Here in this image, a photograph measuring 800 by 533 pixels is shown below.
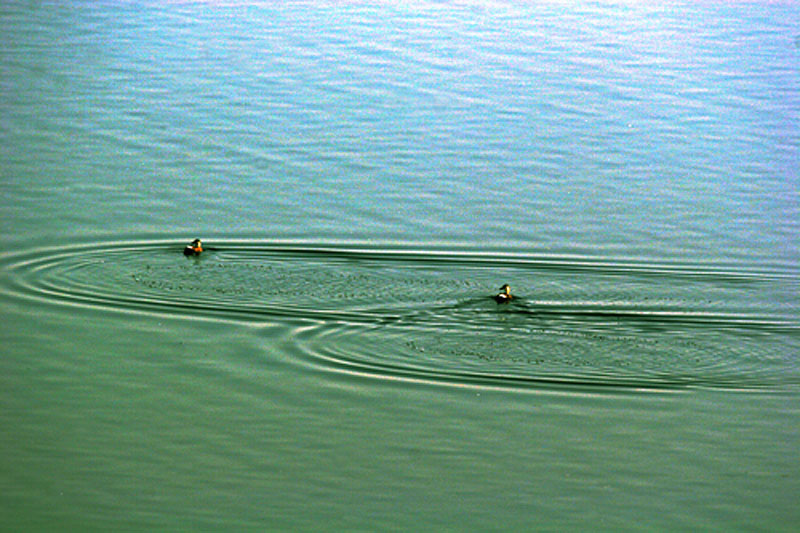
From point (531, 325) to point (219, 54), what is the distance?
16.0 metres

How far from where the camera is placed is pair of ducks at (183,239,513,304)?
19.9m

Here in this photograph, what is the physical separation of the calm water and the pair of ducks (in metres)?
0.18

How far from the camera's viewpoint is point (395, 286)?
2053 cm

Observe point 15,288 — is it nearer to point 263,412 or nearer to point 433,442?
point 263,412

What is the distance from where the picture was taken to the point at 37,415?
17094 millimetres

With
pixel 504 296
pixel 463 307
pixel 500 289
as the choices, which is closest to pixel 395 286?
pixel 463 307

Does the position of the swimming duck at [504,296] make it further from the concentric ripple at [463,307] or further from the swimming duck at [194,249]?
the swimming duck at [194,249]

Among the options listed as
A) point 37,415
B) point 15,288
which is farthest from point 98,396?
point 15,288

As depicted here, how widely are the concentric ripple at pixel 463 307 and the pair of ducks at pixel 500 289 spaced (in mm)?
119

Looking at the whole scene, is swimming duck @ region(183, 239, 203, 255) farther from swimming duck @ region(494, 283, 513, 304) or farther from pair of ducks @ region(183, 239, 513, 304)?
swimming duck @ region(494, 283, 513, 304)

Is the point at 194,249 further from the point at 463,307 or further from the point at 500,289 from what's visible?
the point at 500,289

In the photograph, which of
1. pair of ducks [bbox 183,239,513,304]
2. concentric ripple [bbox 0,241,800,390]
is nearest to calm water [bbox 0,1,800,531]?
concentric ripple [bbox 0,241,800,390]

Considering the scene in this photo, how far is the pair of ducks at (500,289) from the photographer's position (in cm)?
1989

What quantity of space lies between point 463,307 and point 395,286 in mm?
1155
